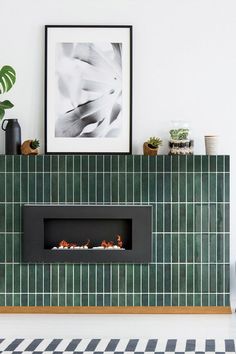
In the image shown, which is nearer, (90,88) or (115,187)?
(115,187)

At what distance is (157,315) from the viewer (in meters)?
6.24

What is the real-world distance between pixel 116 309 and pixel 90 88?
1.72 metres

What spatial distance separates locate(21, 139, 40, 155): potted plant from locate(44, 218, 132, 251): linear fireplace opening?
0.54m

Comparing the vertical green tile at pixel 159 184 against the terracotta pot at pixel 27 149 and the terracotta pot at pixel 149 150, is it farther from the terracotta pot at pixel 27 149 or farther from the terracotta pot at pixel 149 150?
the terracotta pot at pixel 27 149

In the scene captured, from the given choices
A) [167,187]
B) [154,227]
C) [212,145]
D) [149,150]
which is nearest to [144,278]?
[154,227]

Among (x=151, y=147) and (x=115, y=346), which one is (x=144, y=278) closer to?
(x=151, y=147)

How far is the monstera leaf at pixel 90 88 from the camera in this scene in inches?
253

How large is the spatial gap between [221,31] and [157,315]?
226cm

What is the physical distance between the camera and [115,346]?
5.09m

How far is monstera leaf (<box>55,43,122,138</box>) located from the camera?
21.1 ft

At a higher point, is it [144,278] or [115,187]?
[115,187]

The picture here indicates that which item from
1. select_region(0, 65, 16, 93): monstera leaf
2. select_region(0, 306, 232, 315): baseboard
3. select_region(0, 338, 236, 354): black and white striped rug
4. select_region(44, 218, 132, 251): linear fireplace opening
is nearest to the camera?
select_region(0, 338, 236, 354): black and white striped rug

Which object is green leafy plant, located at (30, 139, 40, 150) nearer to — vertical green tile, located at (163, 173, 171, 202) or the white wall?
the white wall

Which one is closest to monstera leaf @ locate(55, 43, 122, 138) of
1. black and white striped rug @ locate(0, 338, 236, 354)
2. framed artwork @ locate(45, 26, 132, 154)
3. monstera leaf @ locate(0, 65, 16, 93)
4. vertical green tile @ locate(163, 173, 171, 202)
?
framed artwork @ locate(45, 26, 132, 154)
